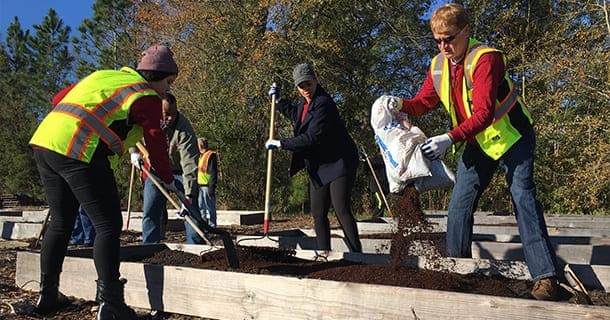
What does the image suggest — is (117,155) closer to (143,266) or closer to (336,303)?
(143,266)

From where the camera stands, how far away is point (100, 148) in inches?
131

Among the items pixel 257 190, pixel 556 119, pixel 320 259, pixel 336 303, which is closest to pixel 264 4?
pixel 257 190

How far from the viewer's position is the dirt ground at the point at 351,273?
3.18 m

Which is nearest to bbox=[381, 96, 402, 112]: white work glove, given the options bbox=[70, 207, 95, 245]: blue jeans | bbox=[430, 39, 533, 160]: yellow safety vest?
bbox=[430, 39, 533, 160]: yellow safety vest

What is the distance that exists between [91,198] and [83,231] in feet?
12.4

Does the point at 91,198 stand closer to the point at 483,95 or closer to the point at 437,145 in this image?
the point at 437,145

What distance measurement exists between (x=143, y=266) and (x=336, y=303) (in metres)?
1.34

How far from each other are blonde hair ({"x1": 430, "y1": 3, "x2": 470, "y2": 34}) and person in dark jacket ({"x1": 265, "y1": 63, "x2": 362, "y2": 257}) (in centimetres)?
156

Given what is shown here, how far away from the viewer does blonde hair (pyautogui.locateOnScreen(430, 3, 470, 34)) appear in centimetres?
327

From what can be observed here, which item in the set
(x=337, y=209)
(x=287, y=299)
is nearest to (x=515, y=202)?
(x=287, y=299)

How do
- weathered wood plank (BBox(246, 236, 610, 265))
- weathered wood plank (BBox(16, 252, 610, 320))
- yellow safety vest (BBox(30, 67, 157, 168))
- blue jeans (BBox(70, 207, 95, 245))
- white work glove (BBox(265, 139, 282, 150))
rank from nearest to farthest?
1. weathered wood plank (BBox(16, 252, 610, 320))
2. yellow safety vest (BBox(30, 67, 157, 168))
3. weathered wood plank (BBox(246, 236, 610, 265))
4. white work glove (BBox(265, 139, 282, 150))
5. blue jeans (BBox(70, 207, 95, 245))

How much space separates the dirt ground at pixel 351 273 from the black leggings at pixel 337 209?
0.51 m

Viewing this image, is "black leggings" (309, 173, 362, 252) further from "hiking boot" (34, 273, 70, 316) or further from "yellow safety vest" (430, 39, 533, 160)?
"hiking boot" (34, 273, 70, 316)

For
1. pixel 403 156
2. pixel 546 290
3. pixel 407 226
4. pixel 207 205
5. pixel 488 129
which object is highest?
pixel 488 129
